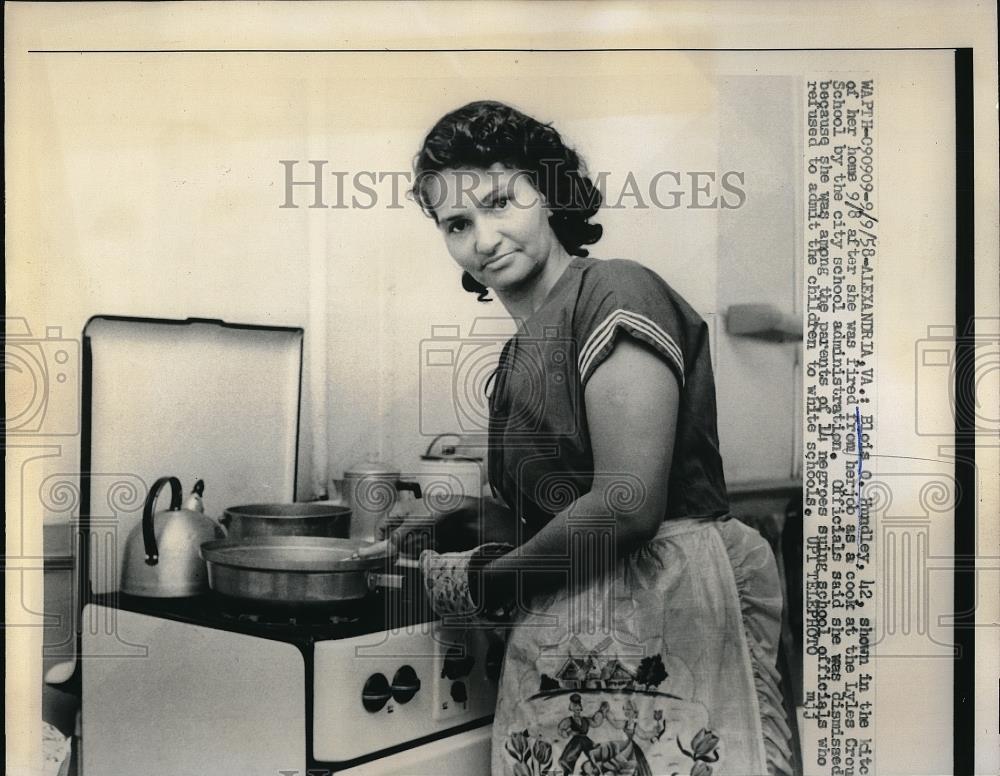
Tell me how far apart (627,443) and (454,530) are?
29 cm

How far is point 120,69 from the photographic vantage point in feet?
4.16

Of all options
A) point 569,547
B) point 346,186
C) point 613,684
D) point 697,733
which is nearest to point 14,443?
point 346,186

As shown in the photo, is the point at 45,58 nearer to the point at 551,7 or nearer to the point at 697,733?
the point at 551,7

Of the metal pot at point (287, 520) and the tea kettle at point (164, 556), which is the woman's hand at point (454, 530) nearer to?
the metal pot at point (287, 520)

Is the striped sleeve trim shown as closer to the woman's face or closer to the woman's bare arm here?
the woman's bare arm

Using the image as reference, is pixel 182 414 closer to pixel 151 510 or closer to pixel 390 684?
pixel 151 510

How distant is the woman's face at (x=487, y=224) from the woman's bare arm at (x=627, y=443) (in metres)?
0.20

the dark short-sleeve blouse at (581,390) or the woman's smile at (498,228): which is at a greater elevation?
the woman's smile at (498,228)

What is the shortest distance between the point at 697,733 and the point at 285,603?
636 millimetres

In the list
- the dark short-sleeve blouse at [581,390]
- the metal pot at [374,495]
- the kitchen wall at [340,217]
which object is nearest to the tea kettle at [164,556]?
the kitchen wall at [340,217]

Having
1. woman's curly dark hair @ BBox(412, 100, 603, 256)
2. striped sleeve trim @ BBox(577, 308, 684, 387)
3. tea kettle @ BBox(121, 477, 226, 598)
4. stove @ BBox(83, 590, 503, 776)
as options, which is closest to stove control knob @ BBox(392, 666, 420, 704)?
stove @ BBox(83, 590, 503, 776)

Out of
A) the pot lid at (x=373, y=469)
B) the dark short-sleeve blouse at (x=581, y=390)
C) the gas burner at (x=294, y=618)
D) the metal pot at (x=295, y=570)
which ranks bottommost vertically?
the gas burner at (x=294, y=618)

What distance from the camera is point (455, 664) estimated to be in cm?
124

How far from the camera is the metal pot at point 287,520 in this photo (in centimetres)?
A: 127
